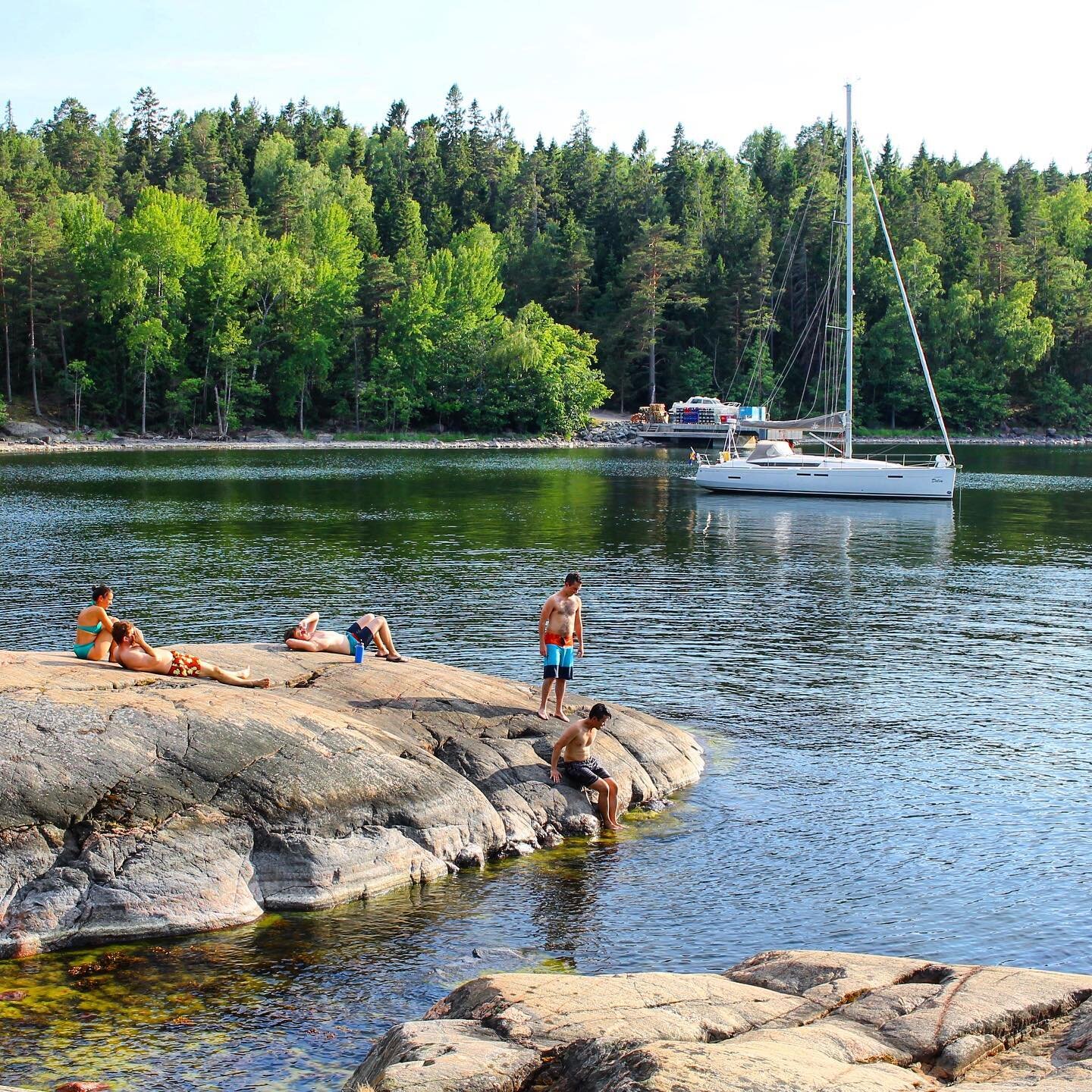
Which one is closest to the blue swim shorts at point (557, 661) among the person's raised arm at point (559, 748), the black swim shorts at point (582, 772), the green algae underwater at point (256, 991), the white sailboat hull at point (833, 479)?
the person's raised arm at point (559, 748)

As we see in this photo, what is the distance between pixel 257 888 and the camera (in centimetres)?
1303

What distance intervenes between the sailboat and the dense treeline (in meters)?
28.2

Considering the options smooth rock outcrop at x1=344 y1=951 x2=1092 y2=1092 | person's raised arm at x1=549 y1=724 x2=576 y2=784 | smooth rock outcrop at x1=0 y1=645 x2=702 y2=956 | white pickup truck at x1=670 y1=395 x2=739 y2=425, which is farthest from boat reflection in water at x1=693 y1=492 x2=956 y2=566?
white pickup truck at x1=670 y1=395 x2=739 y2=425

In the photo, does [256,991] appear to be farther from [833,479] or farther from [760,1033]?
[833,479]

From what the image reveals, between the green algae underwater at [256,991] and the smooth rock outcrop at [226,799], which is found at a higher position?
the smooth rock outcrop at [226,799]

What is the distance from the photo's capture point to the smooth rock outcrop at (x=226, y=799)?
12367 millimetres

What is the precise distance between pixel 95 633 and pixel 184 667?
183 cm

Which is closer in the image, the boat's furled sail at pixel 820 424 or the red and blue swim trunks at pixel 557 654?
the red and blue swim trunks at pixel 557 654

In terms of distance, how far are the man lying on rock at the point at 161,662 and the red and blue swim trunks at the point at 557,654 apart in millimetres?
3930

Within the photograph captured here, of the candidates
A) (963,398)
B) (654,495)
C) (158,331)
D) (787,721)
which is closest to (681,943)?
(787,721)

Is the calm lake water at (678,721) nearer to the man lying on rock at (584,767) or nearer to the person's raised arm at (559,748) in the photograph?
the man lying on rock at (584,767)

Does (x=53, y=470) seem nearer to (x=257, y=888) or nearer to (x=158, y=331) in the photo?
(x=158, y=331)

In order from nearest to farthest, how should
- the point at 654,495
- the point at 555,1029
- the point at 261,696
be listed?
1. the point at 555,1029
2. the point at 261,696
3. the point at 654,495

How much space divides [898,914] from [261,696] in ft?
26.3
